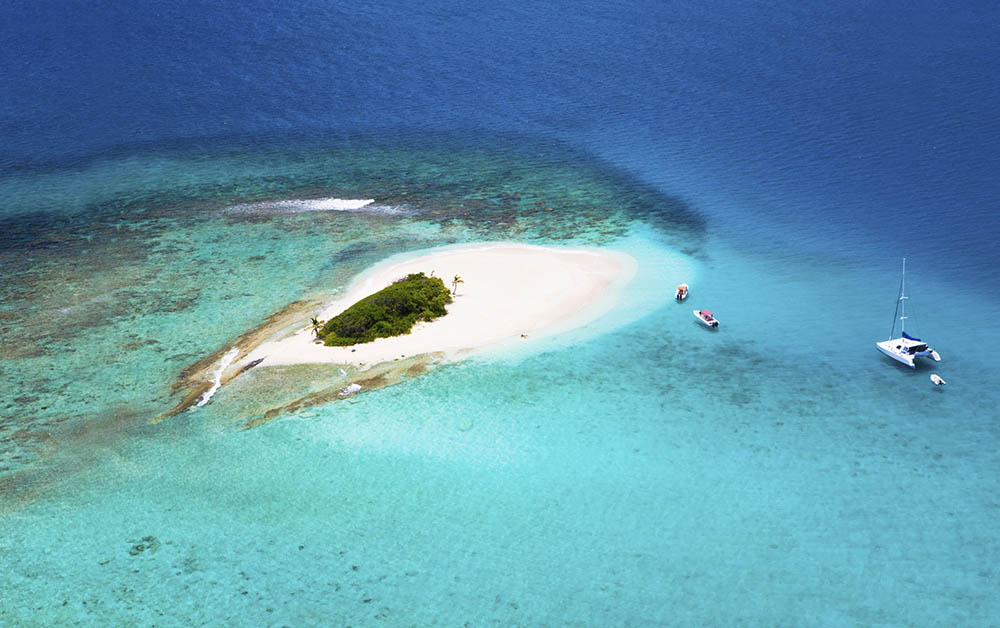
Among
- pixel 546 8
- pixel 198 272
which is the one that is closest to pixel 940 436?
pixel 198 272

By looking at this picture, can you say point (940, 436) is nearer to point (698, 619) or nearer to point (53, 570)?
point (698, 619)

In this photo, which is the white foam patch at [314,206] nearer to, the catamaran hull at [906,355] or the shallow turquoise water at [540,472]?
the shallow turquoise water at [540,472]

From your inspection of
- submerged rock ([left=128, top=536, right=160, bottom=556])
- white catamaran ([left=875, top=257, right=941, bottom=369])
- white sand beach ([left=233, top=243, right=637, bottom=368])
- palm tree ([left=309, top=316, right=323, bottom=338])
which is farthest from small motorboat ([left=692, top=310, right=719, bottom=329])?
submerged rock ([left=128, top=536, right=160, bottom=556])

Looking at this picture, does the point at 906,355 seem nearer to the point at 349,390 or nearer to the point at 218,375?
the point at 349,390

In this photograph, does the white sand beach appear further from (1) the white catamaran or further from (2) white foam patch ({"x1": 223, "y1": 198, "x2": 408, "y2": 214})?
(1) the white catamaran

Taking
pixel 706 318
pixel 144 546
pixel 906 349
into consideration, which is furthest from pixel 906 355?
pixel 144 546
